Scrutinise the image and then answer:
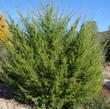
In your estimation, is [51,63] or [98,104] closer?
[51,63]

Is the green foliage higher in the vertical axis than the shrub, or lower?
higher

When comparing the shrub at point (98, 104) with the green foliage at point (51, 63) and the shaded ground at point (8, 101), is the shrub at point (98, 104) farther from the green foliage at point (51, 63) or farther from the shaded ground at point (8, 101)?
the shaded ground at point (8, 101)

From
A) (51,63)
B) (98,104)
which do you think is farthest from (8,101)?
(98,104)

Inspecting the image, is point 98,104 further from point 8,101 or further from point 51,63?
point 8,101

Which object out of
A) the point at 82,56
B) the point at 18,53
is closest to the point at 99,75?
the point at 82,56

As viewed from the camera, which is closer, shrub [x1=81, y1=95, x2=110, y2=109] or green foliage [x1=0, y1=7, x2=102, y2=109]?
green foliage [x1=0, y1=7, x2=102, y2=109]

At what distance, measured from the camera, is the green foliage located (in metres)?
11.6

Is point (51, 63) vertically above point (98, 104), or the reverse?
point (51, 63)

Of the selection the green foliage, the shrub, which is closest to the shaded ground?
the green foliage

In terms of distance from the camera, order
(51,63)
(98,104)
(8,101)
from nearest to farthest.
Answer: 1. (51,63)
2. (8,101)
3. (98,104)

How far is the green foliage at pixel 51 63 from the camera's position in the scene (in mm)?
11648

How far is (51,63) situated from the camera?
456 inches

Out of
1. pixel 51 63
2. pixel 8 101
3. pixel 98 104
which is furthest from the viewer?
pixel 98 104

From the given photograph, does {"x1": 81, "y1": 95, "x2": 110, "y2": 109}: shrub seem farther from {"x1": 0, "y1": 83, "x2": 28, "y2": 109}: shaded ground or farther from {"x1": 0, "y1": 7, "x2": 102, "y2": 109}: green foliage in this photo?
{"x1": 0, "y1": 83, "x2": 28, "y2": 109}: shaded ground
